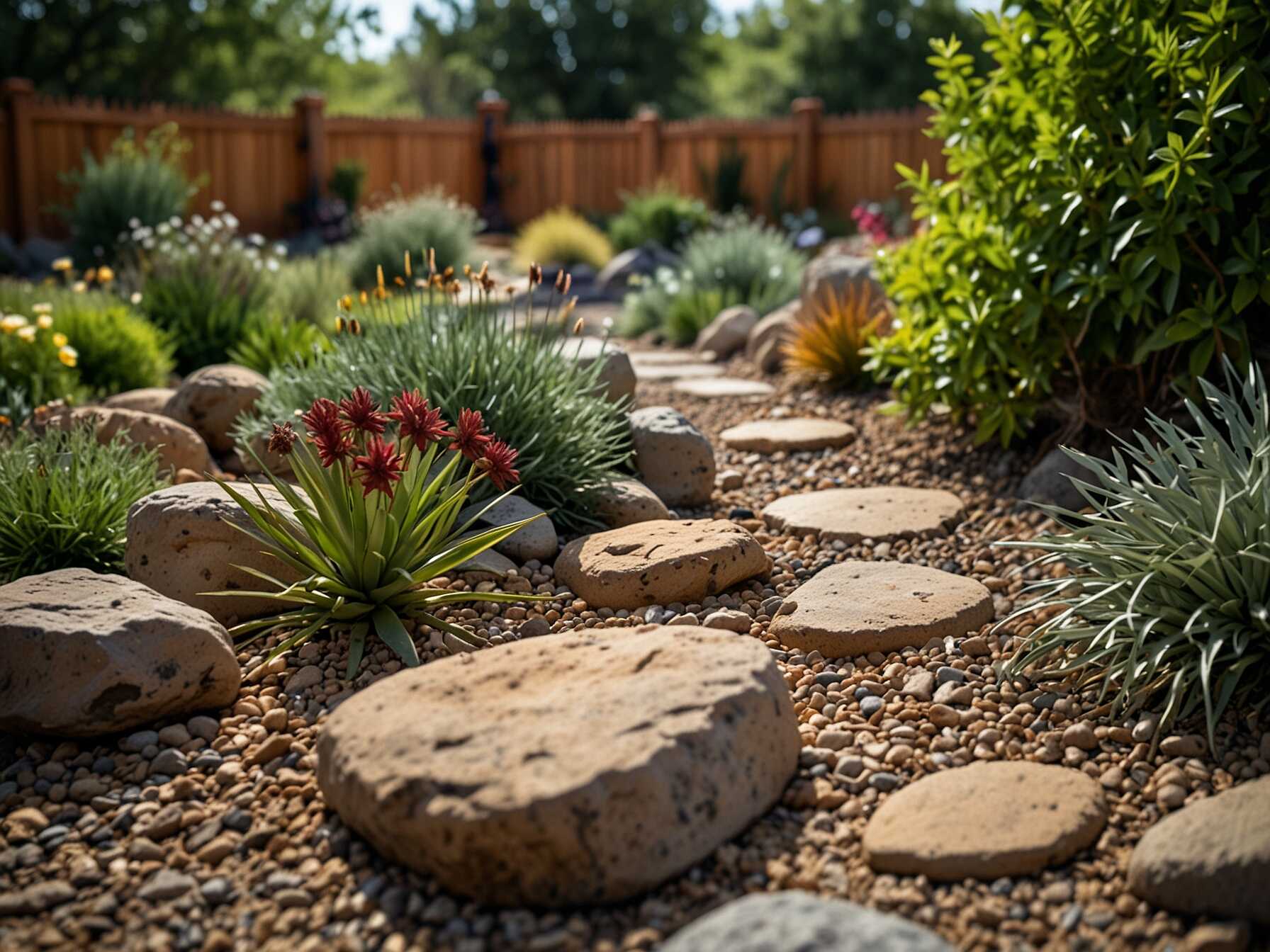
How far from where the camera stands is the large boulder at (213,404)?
5422 mm

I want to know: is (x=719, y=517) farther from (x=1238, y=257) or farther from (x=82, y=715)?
(x=82, y=715)

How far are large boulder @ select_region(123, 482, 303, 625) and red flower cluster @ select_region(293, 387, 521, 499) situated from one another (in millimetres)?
519

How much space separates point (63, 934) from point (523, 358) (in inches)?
106

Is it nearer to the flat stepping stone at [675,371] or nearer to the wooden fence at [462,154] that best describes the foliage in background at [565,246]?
the wooden fence at [462,154]

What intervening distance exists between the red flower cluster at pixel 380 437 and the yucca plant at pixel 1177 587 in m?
1.45

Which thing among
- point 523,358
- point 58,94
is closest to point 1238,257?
point 523,358

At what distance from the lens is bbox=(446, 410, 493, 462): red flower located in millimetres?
3277

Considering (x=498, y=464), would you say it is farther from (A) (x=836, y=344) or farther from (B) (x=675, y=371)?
(B) (x=675, y=371)

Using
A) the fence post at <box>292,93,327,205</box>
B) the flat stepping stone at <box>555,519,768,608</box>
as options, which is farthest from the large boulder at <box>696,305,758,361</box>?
the fence post at <box>292,93,327,205</box>

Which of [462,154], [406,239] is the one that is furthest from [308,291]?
[462,154]

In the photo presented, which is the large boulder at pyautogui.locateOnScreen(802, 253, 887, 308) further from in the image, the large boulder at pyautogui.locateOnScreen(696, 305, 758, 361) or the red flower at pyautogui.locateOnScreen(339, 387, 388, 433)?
the red flower at pyautogui.locateOnScreen(339, 387, 388, 433)

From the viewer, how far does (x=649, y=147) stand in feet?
59.4

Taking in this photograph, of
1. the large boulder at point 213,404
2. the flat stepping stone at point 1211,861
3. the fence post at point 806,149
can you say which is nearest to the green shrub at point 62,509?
the large boulder at point 213,404

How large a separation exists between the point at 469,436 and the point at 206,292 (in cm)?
507
